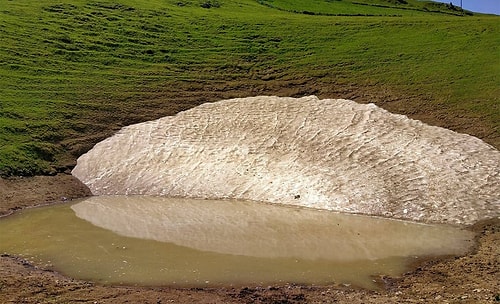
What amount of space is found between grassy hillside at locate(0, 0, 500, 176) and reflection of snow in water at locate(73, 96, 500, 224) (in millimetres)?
2381

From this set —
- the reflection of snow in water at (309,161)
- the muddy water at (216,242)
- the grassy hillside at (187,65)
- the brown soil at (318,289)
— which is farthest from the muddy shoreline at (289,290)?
the grassy hillside at (187,65)

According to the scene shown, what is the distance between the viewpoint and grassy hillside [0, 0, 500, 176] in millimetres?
31750

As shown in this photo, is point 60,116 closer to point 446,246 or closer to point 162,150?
point 162,150

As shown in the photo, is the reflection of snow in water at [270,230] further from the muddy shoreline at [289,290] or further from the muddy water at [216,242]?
the muddy shoreline at [289,290]

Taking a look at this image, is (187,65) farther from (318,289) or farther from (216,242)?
(318,289)

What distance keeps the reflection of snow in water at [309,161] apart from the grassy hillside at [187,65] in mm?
2381

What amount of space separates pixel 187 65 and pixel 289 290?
30.4 m

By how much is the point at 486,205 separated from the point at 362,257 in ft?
26.5

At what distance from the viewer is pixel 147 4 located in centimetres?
5322

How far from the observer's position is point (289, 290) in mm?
13742

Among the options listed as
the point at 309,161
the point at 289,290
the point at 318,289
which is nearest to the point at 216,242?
the point at 289,290

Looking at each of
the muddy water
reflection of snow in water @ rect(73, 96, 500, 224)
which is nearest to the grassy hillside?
reflection of snow in water @ rect(73, 96, 500, 224)

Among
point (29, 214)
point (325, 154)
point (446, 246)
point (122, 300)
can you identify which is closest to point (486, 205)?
point (446, 246)

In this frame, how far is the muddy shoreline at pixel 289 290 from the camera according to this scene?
13023mm
